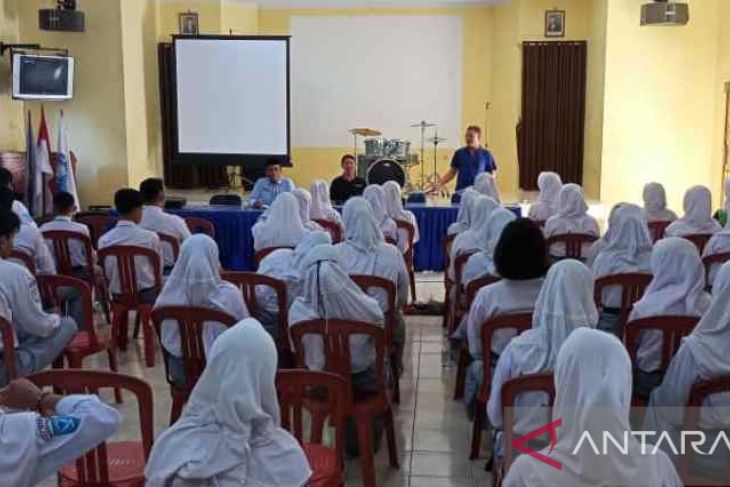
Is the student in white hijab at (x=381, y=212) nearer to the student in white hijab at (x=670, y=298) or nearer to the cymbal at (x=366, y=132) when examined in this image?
the student in white hijab at (x=670, y=298)

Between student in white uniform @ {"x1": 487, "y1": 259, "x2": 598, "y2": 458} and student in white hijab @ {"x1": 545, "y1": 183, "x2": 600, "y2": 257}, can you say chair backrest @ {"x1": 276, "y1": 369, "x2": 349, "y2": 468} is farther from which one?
student in white hijab @ {"x1": 545, "y1": 183, "x2": 600, "y2": 257}

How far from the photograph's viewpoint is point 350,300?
3572 mm

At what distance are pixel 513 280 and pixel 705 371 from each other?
0.94m

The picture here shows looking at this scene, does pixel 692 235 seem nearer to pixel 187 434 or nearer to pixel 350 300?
pixel 350 300

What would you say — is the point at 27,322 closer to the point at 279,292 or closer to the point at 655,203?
the point at 279,292

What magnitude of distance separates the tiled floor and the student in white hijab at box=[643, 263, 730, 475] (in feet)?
3.12

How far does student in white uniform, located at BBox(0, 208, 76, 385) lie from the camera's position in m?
3.52

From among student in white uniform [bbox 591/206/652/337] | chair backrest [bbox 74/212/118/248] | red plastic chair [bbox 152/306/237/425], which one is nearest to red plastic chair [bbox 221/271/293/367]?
red plastic chair [bbox 152/306/237/425]

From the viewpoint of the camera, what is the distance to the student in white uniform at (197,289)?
376cm

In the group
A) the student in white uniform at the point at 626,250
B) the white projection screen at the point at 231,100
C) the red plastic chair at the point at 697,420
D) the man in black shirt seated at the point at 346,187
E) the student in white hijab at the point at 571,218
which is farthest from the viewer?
the white projection screen at the point at 231,100

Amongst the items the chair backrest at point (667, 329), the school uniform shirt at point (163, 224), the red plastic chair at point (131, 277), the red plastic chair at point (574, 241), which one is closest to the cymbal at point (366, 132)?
the school uniform shirt at point (163, 224)

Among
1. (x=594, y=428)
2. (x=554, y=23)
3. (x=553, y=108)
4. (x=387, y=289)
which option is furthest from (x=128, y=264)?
(x=554, y=23)

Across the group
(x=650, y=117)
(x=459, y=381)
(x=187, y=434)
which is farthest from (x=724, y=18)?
(x=187, y=434)

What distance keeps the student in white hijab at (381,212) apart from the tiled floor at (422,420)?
Result: 0.84m
